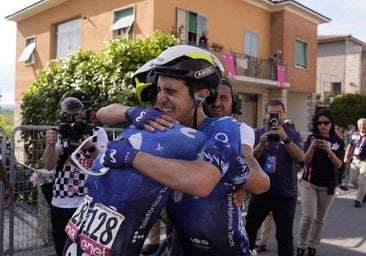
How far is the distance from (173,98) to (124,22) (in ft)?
50.2

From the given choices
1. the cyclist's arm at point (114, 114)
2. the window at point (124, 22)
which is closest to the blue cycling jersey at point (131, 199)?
the cyclist's arm at point (114, 114)

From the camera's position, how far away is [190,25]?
54.8 ft

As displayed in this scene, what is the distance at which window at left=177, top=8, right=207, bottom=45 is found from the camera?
53.4 ft

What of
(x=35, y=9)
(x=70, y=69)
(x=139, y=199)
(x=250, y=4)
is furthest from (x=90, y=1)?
(x=139, y=199)

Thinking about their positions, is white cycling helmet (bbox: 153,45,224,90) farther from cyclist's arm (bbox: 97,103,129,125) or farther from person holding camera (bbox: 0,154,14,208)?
person holding camera (bbox: 0,154,14,208)

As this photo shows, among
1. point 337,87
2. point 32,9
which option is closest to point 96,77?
point 32,9

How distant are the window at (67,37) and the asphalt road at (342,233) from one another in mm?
13816

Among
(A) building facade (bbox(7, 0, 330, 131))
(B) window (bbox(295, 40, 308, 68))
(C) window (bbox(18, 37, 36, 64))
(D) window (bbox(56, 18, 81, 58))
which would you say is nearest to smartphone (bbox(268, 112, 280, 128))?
(A) building facade (bbox(7, 0, 330, 131))

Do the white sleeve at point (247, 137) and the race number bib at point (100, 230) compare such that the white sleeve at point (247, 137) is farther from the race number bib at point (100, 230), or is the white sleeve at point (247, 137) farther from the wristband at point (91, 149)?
the wristband at point (91, 149)

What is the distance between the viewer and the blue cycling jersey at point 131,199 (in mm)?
1604

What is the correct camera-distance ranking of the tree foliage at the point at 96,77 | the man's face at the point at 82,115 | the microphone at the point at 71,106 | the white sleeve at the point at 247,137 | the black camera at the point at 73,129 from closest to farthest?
the white sleeve at the point at 247,137 < the black camera at the point at 73,129 < the microphone at the point at 71,106 < the man's face at the point at 82,115 < the tree foliage at the point at 96,77

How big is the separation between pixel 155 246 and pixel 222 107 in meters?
3.08

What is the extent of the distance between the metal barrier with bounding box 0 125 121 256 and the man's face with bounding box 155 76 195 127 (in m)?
2.98

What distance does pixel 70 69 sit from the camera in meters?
9.96
